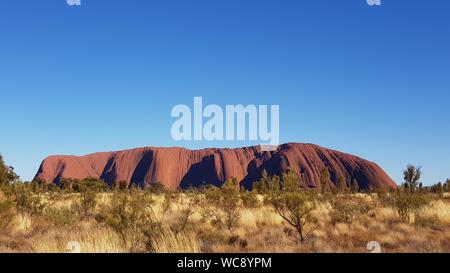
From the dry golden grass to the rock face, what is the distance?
120120 mm

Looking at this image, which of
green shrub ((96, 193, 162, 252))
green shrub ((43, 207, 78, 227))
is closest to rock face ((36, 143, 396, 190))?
green shrub ((43, 207, 78, 227))

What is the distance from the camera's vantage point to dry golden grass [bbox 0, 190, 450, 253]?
9.75 metres

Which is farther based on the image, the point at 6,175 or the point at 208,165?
the point at 208,165

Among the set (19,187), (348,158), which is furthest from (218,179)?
(19,187)

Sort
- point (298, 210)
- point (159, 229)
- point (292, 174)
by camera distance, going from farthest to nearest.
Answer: point (292, 174)
point (298, 210)
point (159, 229)

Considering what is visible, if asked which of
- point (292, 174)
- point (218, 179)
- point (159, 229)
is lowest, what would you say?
point (218, 179)

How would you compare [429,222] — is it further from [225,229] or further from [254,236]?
[225,229]

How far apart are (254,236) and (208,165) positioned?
14418 cm

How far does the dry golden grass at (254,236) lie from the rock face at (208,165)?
12012cm

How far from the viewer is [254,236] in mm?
13086

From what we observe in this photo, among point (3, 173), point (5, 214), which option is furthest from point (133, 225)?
point (3, 173)

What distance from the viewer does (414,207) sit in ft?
60.0
